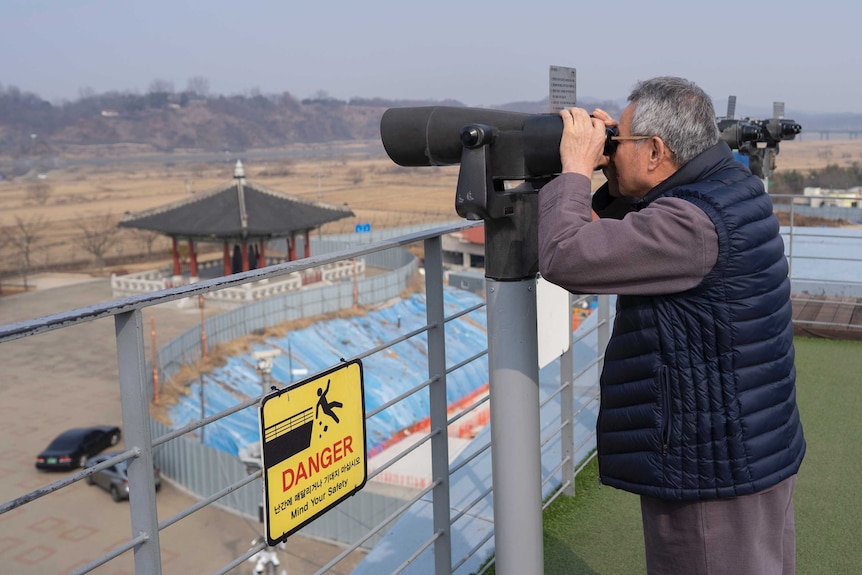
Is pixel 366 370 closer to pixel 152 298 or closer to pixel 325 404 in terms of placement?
pixel 325 404

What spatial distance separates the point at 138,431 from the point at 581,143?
741mm

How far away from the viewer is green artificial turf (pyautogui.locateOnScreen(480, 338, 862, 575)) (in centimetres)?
240

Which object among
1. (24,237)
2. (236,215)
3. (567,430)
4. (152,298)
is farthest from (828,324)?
(24,237)

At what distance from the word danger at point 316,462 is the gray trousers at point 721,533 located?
516 mm

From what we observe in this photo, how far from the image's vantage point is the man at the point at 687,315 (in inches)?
50.7

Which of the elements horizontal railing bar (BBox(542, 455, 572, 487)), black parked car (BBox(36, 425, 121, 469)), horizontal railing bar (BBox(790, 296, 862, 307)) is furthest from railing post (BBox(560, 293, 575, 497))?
black parked car (BBox(36, 425, 121, 469))

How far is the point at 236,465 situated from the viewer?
1650 centimetres

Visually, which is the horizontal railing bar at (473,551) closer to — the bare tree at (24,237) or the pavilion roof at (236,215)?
the pavilion roof at (236,215)

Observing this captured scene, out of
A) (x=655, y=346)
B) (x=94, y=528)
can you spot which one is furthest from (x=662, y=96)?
(x=94, y=528)

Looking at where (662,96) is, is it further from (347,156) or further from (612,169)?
(347,156)

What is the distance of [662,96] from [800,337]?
386cm

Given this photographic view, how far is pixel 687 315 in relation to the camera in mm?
1330

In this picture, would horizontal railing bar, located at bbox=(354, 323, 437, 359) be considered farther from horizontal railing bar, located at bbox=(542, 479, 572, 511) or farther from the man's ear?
horizontal railing bar, located at bbox=(542, 479, 572, 511)

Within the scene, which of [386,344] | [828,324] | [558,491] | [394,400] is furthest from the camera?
[828,324]
